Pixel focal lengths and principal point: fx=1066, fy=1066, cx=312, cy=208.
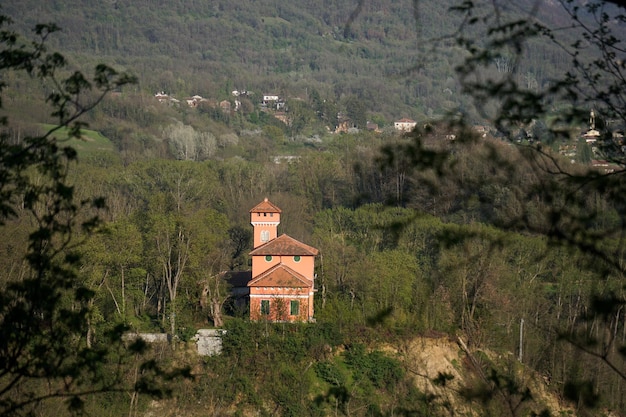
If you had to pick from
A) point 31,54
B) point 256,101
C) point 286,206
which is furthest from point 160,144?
point 31,54

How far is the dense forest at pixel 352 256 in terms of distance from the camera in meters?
7.17

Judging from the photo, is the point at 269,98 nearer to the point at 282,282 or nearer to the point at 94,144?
the point at 94,144

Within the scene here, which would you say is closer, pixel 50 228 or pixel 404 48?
pixel 50 228

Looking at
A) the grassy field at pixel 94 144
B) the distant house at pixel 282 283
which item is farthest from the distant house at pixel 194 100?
the distant house at pixel 282 283

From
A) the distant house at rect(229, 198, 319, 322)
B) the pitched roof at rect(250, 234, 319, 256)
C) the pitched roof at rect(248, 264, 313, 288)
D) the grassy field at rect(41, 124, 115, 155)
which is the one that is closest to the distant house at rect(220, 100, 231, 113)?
the grassy field at rect(41, 124, 115, 155)

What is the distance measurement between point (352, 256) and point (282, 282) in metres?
5.20

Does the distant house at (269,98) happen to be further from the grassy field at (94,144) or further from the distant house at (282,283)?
the distant house at (282,283)

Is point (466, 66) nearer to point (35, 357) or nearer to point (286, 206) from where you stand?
point (35, 357)

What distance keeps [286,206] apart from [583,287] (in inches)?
775

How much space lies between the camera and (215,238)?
28.2 m

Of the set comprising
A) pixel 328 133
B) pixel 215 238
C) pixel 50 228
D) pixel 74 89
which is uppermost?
pixel 74 89

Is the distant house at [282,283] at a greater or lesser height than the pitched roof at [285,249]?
lesser

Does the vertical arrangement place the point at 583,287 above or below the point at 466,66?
below

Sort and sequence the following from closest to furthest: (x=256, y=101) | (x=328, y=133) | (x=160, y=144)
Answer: (x=160, y=144), (x=328, y=133), (x=256, y=101)
